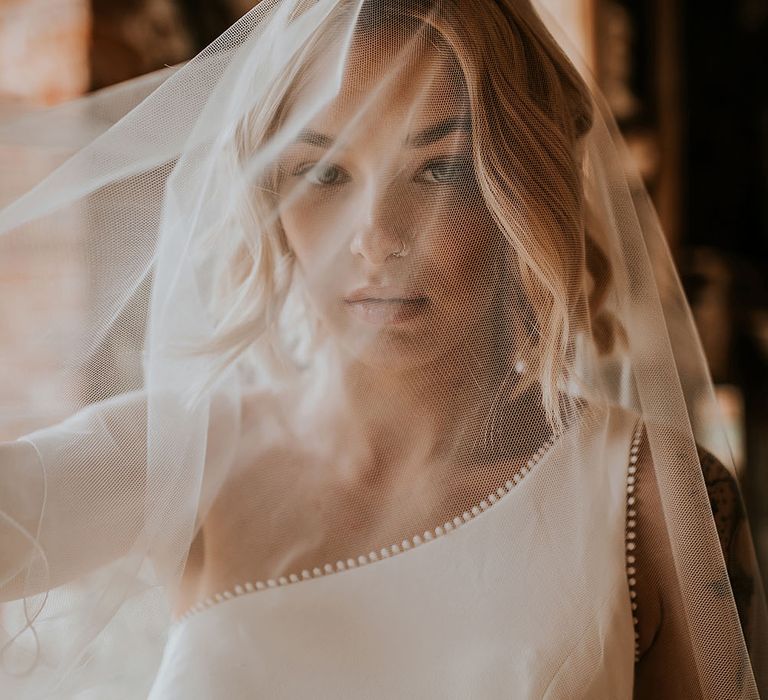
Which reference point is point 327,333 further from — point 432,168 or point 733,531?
point 733,531

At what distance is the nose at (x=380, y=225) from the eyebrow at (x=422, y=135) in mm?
43

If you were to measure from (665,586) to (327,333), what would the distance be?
38 centimetres

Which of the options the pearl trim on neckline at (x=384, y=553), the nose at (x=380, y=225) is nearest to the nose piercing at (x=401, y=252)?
the nose at (x=380, y=225)

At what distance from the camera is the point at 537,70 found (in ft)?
2.56

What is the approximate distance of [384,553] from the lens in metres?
0.79

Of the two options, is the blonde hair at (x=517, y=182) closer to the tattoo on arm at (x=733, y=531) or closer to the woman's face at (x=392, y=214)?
the woman's face at (x=392, y=214)

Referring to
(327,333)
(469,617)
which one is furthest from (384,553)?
(327,333)

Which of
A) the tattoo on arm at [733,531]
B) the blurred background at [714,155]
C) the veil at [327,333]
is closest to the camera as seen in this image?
the veil at [327,333]

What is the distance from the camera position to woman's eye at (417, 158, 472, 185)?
2.39 feet

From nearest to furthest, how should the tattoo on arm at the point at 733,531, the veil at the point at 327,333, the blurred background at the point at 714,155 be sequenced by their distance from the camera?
the veil at the point at 327,333, the tattoo on arm at the point at 733,531, the blurred background at the point at 714,155

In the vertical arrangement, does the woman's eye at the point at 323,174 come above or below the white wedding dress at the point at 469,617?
above

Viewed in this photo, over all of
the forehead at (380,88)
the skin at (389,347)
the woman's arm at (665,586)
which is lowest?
the woman's arm at (665,586)

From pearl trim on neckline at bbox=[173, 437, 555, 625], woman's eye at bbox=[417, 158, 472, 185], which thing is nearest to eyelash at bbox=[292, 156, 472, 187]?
woman's eye at bbox=[417, 158, 472, 185]

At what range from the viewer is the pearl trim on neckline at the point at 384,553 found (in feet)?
2.55
